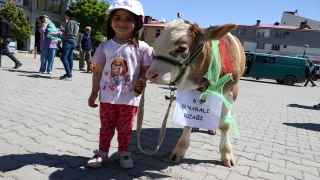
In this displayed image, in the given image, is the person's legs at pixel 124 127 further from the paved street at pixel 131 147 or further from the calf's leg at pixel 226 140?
the calf's leg at pixel 226 140

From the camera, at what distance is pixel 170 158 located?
3016mm

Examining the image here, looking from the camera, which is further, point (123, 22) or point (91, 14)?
point (91, 14)

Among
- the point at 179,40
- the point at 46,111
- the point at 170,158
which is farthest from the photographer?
the point at 46,111

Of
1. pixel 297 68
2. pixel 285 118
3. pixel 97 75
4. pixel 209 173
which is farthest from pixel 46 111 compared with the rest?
pixel 297 68

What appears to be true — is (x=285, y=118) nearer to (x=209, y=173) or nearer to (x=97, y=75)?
(x=209, y=173)

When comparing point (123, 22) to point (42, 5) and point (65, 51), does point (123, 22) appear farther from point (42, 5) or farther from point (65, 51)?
point (42, 5)

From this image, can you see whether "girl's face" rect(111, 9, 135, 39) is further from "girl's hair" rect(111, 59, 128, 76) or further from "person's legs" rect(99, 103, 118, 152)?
"person's legs" rect(99, 103, 118, 152)

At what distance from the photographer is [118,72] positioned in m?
2.48

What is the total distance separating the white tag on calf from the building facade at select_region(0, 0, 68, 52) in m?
21.1

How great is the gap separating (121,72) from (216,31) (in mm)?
987

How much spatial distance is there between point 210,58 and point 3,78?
6.66 metres

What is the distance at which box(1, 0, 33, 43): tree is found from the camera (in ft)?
53.9

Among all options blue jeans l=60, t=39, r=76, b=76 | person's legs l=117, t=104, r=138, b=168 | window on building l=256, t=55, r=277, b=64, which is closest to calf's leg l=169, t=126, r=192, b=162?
person's legs l=117, t=104, r=138, b=168

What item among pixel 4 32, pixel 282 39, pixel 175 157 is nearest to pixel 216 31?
pixel 175 157
